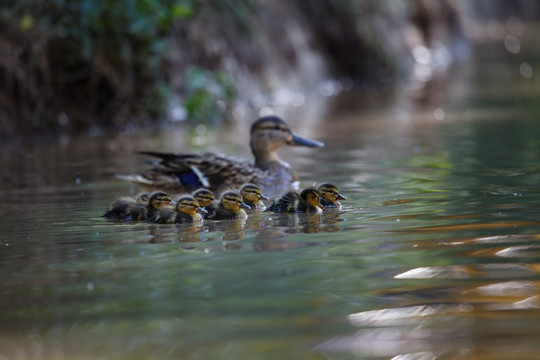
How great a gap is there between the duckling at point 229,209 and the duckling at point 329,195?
472mm

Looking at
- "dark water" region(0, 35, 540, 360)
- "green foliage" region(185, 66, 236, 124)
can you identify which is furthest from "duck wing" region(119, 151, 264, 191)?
"green foliage" region(185, 66, 236, 124)

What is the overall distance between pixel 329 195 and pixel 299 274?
1929 mm

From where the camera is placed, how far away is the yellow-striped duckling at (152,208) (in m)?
5.88

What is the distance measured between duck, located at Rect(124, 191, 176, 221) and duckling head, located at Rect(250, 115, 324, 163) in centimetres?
263

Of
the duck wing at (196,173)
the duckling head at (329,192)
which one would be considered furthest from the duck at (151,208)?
the duck wing at (196,173)

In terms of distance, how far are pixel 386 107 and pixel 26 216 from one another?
8.27 meters

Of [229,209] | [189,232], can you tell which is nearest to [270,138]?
[229,209]

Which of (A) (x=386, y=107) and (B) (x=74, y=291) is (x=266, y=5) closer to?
(A) (x=386, y=107)

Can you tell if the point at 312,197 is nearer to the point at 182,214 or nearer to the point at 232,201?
the point at 232,201

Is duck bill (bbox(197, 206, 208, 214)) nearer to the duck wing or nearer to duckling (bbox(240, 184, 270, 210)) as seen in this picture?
duckling (bbox(240, 184, 270, 210))

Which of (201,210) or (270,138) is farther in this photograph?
(270,138)

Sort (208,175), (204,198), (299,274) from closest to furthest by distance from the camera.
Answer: (299,274), (204,198), (208,175)

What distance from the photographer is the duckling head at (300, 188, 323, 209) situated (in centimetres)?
595

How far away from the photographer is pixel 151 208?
5.96 meters
